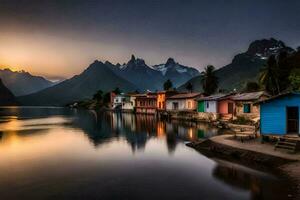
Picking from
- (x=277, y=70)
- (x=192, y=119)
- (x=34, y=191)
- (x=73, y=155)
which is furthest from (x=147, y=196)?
(x=277, y=70)

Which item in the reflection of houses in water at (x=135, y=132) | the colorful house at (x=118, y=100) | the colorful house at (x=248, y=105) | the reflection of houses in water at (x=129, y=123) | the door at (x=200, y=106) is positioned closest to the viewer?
the reflection of houses in water at (x=135, y=132)

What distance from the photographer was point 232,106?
61906 millimetres

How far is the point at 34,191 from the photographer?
1831 centimetres

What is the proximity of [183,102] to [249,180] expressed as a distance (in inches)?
2626

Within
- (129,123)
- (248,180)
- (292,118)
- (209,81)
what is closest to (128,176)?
(248,180)

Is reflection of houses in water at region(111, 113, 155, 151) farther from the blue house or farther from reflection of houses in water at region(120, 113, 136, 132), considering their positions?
the blue house

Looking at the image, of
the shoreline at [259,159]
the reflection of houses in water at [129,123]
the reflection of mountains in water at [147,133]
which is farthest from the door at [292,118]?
the reflection of houses in water at [129,123]

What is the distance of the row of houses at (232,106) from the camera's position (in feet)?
86.4

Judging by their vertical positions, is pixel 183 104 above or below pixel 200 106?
above

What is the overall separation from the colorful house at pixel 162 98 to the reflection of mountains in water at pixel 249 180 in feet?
241

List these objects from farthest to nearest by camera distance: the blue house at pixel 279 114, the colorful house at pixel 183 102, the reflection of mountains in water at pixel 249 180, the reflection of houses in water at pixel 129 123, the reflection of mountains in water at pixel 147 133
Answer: the colorful house at pixel 183 102, the reflection of houses in water at pixel 129 123, the reflection of mountains in water at pixel 147 133, the blue house at pixel 279 114, the reflection of mountains in water at pixel 249 180

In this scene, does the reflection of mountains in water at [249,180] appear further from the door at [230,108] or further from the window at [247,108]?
the door at [230,108]

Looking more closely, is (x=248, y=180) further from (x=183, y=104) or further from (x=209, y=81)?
(x=209, y=81)

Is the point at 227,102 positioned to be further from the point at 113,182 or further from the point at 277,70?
the point at 113,182
